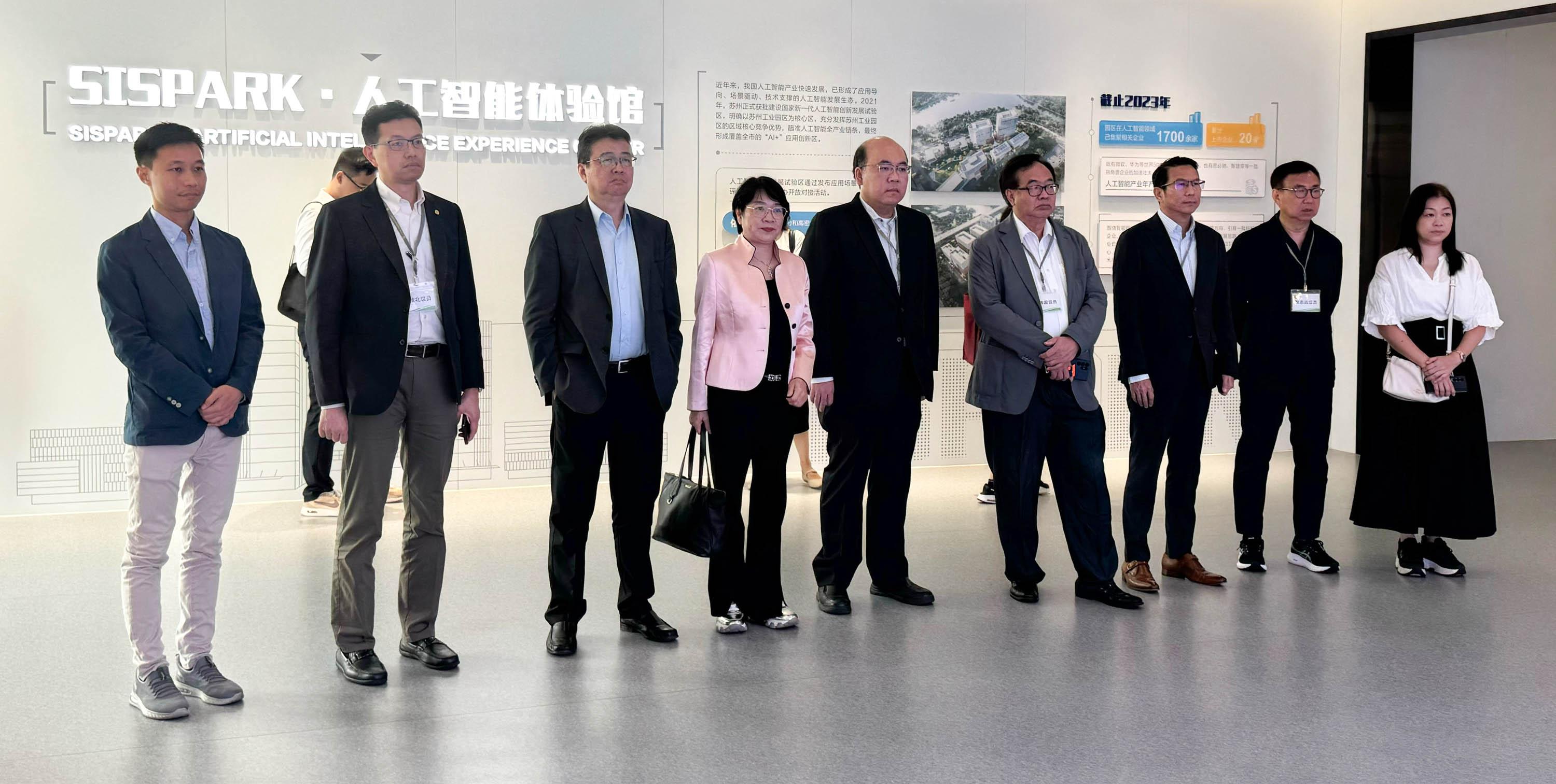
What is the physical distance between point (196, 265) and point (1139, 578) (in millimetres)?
3648

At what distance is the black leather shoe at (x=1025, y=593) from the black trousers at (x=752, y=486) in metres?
1.01

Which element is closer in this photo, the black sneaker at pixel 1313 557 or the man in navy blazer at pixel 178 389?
the man in navy blazer at pixel 178 389

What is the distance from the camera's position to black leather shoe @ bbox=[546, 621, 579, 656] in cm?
438

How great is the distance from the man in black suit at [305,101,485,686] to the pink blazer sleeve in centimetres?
72

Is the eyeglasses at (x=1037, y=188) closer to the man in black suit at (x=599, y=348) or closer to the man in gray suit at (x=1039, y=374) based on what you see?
the man in gray suit at (x=1039, y=374)

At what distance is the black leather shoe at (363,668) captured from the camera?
4.04 m

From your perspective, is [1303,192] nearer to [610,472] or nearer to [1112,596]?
[1112,596]

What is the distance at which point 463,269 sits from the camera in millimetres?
4180

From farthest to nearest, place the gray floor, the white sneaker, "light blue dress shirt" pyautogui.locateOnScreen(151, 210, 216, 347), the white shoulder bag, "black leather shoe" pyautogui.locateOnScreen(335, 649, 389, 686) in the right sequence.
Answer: the white shoulder bag → the white sneaker → "black leather shoe" pyautogui.locateOnScreen(335, 649, 389, 686) → "light blue dress shirt" pyautogui.locateOnScreen(151, 210, 216, 347) → the gray floor

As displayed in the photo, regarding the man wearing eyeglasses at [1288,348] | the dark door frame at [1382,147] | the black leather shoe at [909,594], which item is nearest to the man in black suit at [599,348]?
the black leather shoe at [909,594]

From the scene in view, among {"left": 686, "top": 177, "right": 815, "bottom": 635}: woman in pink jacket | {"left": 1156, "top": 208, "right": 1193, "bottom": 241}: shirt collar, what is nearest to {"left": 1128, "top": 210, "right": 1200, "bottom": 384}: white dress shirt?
{"left": 1156, "top": 208, "right": 1193, "bottom": 241}: shirt collar

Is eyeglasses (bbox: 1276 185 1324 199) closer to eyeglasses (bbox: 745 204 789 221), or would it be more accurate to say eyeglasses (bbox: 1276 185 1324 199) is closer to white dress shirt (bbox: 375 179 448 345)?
eyeglasses (bbox: 745 204 789 221)

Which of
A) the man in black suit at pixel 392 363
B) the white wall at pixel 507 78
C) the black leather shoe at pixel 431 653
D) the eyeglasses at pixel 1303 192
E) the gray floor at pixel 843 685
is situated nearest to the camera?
the gray floor at pixel 843 685

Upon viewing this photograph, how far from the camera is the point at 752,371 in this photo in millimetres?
4457
